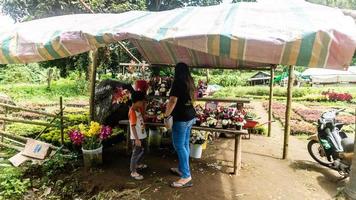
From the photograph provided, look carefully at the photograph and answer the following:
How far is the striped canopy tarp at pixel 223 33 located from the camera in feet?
9.52

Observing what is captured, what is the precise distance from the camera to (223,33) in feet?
10.1

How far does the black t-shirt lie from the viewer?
411 cm

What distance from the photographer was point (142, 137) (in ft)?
15.2

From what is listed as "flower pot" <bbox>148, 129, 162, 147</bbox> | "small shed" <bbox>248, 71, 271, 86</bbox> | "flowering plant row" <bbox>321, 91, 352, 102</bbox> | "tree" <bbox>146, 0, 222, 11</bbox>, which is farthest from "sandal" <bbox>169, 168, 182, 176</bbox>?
"tree" <bbox>146, 0, 222, 11</bbox>

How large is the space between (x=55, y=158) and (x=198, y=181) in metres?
2.61

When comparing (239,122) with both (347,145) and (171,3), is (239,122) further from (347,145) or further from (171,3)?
(171,3)

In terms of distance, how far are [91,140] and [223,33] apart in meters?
3.11

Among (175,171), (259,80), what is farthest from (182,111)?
(259,80)

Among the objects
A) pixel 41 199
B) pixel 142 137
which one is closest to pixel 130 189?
pixel 142 137

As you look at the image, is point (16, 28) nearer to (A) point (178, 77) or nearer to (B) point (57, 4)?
(A) point (178, 77)

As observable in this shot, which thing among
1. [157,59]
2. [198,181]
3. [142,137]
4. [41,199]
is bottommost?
[41,199]

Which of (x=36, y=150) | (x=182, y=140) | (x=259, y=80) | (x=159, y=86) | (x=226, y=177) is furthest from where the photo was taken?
(x=259, y=80)

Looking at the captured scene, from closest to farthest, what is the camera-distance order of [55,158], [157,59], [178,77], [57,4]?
[178,77], [55,158], [157,59], [57,4]

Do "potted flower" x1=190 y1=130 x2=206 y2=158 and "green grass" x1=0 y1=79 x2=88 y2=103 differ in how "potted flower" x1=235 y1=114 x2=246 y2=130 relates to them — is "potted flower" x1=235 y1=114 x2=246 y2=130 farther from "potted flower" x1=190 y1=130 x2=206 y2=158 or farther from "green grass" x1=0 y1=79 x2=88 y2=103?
"green grass" x1=0 y1=79 x2=88 y2=103
